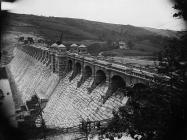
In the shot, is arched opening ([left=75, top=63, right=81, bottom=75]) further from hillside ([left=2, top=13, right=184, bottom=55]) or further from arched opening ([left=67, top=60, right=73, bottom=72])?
hillside ([left=2, top=13, right=184, bottom=55])

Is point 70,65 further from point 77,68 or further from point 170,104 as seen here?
point 170,104

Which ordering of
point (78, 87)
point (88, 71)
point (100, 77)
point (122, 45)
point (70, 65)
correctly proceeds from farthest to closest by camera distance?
point (122, 45)
point (70, 65)
point (88, 71)
point (78, 87)
point (100, 77)

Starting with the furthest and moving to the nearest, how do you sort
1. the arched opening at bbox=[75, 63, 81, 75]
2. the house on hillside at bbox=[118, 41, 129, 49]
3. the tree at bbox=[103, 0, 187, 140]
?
the house on hillside at bbox=[118, 41, 129, 49] < the arched opening at bbox=[75, 63, 81, 75] < the tree at bbox=[103, 0, 187, 140]

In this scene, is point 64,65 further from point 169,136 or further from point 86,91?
point 169,136

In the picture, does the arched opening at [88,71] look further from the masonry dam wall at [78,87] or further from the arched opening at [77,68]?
the arched opening at [77,68]

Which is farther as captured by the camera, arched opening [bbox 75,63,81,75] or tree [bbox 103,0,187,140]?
arched opening [bbox 75,63,81,75]

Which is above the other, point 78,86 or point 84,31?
point 84,31

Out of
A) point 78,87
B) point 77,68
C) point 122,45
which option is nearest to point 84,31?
point 122,45

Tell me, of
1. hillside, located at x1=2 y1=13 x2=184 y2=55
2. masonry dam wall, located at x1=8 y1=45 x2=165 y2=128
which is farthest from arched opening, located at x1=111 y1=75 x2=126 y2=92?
hillside, located at x1=2 y1=13 x2=184 y2=55
